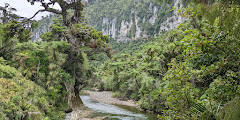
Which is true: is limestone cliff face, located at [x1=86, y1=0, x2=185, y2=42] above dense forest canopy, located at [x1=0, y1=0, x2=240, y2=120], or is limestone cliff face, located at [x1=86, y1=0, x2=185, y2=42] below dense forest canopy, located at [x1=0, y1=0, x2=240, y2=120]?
above

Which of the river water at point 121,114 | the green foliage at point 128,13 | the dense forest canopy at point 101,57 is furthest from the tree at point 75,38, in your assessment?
the green foliage at point 128,13

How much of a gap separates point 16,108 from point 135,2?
105640 mm

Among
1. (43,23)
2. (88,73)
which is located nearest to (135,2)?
(43,23)

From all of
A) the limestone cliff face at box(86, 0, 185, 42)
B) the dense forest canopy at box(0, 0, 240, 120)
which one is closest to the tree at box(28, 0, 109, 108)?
the dense forest canopy at box(0, 0, 240, 120)

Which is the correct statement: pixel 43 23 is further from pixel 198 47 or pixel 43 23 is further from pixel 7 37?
pixel 198 47

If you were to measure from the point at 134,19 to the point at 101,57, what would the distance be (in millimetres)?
88565

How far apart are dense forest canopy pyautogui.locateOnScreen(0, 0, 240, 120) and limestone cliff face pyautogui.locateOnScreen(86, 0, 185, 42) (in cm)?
6101

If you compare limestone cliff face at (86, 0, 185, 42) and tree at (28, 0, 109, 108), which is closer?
tree at (28, 0, 109, 108)

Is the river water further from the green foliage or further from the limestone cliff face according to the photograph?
the green foliage

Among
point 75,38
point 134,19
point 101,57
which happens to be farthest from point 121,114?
point 134,19

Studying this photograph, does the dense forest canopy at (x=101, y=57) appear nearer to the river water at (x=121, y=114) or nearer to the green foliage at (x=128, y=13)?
the river water at (x=121, y=114)

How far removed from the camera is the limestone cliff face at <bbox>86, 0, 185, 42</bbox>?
8325cm

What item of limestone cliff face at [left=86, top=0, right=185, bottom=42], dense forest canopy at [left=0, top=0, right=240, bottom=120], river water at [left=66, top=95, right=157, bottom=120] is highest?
limestone cliff face at [left=86, top=0, right=185, bottom=42]

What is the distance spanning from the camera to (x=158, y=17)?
87.1m
